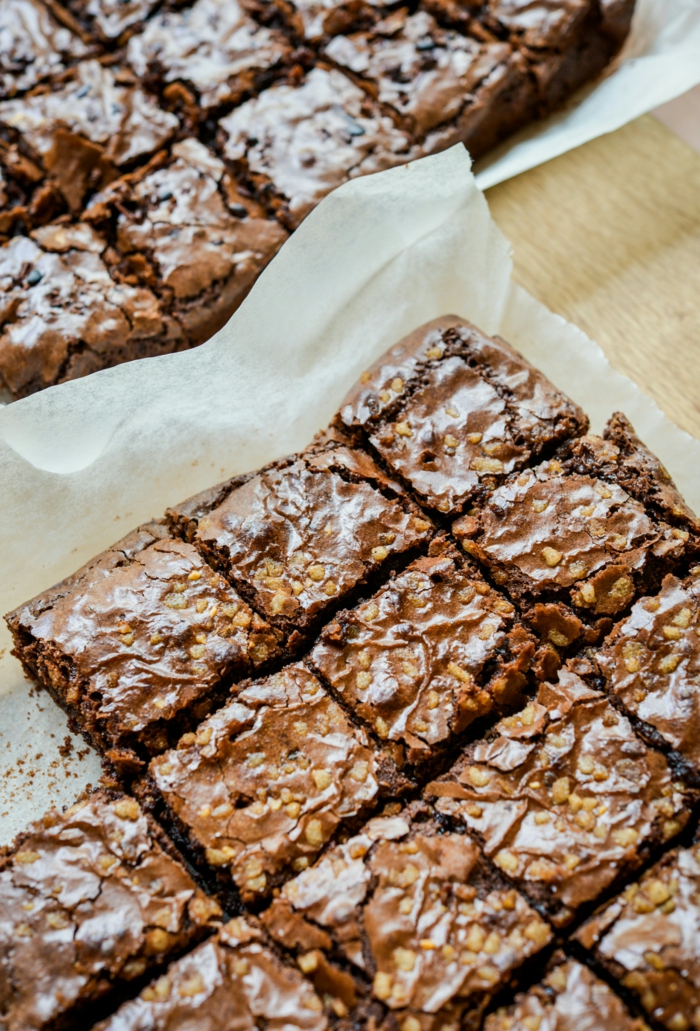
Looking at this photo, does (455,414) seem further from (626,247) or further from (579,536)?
(626,247)

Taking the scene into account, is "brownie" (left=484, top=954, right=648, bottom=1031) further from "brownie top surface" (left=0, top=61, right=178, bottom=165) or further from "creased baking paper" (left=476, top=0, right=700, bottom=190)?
"brownie top surface" (left=0, top=61, right=178, bottom=165)

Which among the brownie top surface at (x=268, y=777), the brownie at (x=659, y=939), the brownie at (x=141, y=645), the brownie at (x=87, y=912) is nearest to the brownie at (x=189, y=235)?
the brownie at (x=141, y=645)

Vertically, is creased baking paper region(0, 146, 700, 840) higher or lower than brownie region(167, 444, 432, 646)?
higher

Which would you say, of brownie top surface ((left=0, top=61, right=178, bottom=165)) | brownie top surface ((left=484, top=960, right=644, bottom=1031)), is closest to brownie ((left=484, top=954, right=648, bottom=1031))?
brownie top surface ((left=484, top=960, right=644, bottom=1031))

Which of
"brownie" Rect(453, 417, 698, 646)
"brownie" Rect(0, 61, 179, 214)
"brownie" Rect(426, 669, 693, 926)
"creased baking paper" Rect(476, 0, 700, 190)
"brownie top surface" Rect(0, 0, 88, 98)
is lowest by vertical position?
"brownie" Rect(426, 669, 693, 926)

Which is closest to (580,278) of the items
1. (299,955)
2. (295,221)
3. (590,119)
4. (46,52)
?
(590,119)

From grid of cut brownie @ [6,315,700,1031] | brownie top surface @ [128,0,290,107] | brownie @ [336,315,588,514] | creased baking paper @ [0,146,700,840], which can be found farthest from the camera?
brownie top surface @ [128,0,290,107]

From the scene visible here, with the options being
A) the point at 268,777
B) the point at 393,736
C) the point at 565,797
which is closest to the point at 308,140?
the point at 393,736
